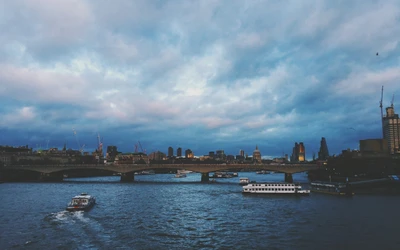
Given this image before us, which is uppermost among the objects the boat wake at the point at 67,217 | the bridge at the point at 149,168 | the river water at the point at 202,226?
the bridge at the point at 149,168

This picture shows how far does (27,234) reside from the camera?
132 feet

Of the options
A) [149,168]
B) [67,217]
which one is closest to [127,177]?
[149,168]

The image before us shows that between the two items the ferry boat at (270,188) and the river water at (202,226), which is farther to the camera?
the ferry boat at (270,188)

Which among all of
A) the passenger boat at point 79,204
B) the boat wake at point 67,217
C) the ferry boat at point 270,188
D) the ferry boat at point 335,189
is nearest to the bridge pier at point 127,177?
the ferry boat at point 270,188

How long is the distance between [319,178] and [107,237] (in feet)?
444

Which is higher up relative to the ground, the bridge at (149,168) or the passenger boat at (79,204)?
the bridge at (149,168)

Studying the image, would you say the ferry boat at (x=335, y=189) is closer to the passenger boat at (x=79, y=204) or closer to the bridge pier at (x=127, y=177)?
the passenger boat at (x=79, y=204)

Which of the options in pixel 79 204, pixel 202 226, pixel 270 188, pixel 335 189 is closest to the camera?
pixel 202 226

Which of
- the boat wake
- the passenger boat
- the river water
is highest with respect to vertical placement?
the passenger boat

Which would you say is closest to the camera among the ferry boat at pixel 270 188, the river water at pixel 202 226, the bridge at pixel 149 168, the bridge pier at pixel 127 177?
the river water at pixel 202 226

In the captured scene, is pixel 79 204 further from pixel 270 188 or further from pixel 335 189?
pixel 335 189

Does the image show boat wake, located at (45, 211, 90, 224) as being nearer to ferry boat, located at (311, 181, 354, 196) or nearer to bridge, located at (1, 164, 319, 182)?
ferry boat, located at (311, 181, 354, 196)

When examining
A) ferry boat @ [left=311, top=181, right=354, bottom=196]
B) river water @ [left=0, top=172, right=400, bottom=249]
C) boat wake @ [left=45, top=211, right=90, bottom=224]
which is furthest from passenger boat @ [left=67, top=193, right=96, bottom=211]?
ferry boat @ [left=311, top=181, right=354, bottom=196]

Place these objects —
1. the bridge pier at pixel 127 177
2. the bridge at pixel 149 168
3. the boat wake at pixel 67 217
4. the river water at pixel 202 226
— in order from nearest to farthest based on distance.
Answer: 1. the river water at pixel 202 226
2. the boat wake at pixel 67 217
3. the bridge at pixel 149 168
4. the bridge pier at pixel 127 177
